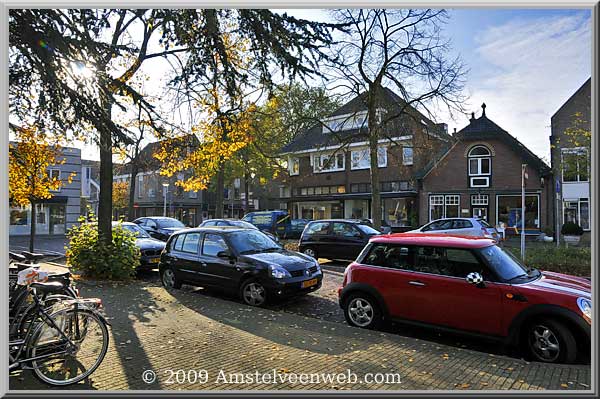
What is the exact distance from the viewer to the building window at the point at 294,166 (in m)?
33.6

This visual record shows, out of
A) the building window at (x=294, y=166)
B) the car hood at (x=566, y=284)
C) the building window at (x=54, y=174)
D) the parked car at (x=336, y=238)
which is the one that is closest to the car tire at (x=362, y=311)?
the car hood at (x=566, y=284)

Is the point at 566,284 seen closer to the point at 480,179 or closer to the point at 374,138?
the point at 374,138

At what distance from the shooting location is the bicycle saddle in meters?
4.17

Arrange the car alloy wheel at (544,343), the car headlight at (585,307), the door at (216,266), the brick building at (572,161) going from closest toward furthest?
the car headlight at (585,307), the car alloy wheel at (544,343), the brick building at (572,161), the door at (216,266)

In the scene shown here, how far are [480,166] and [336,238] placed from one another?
923 centimetres

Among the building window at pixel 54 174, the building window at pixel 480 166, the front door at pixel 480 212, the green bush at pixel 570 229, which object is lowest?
the green bush at pixel 570 229

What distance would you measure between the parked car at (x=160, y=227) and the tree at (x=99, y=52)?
13501 mm

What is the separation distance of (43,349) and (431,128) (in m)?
15.6

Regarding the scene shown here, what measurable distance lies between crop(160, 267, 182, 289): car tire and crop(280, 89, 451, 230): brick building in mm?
10991

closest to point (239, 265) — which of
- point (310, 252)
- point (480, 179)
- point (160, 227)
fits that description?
point (310, 252)

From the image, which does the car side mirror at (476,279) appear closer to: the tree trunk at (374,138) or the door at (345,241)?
the door at (345,241)

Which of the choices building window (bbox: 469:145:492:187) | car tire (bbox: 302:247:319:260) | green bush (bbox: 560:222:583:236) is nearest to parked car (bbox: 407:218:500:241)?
building window (bbox: 469:145:492:187)

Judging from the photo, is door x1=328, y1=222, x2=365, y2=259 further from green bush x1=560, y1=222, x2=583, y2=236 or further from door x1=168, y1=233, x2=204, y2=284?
green bush x1=560, y1=222, x2=583, y2=236

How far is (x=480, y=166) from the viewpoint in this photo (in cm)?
1897
